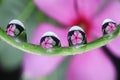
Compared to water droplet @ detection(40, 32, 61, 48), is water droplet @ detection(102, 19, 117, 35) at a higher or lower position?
higher

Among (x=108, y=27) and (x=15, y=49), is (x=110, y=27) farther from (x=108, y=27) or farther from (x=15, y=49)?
(x=15, y=49)

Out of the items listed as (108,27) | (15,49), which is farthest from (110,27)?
(15,49)

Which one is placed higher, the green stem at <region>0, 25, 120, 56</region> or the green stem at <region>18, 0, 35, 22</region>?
the green stem at <region>18, 0, 35, 22</region>

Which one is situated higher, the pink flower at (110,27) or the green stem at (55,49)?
the pink flower at (110,27)

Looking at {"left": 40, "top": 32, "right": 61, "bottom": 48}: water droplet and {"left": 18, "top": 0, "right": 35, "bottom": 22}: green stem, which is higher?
{"left": 18, "top": 0, "right": 35, "bottom": 22}: green stem

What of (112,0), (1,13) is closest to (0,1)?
(1,13)

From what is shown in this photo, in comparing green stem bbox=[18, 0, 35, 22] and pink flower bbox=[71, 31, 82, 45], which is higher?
green stem bbox=[18, 0, 35, 22]

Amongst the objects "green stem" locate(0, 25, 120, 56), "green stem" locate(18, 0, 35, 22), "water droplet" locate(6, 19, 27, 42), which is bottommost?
"green stem" locate(0, 25, 120, 56)

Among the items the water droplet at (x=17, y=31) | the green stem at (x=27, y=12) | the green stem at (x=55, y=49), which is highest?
the green stem at (x=27, y=12)

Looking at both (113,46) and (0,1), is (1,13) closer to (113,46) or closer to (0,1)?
(0,1)
